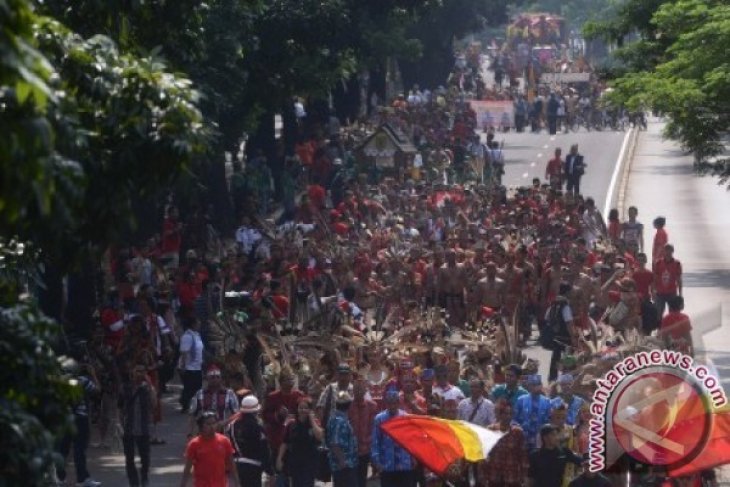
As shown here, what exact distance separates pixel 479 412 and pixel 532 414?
61cm

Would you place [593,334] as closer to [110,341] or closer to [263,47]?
[110,341]

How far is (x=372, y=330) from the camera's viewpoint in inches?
973

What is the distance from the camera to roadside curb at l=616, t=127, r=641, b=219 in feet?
163

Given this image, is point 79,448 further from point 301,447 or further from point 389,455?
point 389,455

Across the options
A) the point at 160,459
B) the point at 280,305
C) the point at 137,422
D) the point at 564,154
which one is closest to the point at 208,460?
the point at 137,422

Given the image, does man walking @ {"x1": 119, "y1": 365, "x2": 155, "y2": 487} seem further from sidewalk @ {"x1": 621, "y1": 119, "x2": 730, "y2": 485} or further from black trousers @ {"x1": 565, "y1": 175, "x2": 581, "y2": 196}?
black trousers @ {"x1": 565, "y1": 175, "x2": 581, "y2": 196}

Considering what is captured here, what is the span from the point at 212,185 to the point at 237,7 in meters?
10.9

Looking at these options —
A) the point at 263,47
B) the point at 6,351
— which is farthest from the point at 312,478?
the point at 263,47

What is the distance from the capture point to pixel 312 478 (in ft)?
62.2

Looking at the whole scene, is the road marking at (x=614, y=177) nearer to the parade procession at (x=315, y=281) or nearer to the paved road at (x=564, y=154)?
the paved road at (x=564, y=154)

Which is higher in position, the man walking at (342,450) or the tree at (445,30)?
the tree at (445,30)

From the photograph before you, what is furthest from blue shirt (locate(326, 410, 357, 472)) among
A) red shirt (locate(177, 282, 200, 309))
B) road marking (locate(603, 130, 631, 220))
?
road marking (locate(603, 130, 631, 220))

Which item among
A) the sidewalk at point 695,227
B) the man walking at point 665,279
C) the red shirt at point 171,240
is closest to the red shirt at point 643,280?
the man walking at point 665,279

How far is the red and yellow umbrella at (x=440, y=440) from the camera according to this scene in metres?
17.6
